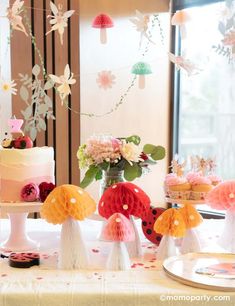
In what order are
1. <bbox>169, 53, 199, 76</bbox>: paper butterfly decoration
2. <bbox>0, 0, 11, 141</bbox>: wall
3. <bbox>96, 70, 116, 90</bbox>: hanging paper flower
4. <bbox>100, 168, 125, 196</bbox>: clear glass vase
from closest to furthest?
<bbox>100, 168, 125, 196</bbox>: clear glass vase < <bbox>169, 53, 199, 76</bbox>: paper butterfly decoration < <bbox>96, 70, 116, 90</bbox>: hanging paper flower < <bbox>0, 0, 11, 141</bbox>: wall

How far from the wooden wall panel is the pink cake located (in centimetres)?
166

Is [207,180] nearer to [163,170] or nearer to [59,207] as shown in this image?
[59,207]

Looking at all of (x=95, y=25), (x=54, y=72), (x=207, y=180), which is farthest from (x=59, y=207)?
(x=54, y=72)

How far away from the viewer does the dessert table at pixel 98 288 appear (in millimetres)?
1133

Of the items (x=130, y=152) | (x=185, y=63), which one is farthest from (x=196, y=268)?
(x=185, y=63)

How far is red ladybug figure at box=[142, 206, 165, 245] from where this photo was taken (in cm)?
152

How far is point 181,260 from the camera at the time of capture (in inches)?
53.1

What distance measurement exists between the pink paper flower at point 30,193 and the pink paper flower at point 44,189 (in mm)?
15

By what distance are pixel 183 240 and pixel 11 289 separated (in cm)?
57

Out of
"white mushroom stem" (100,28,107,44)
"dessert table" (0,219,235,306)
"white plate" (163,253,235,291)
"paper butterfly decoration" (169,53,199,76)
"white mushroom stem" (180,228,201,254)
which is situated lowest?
"dessert table" (0,219,235,306)

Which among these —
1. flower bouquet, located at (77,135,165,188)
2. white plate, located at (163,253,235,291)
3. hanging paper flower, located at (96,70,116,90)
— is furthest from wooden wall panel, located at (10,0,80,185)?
white plate, located at (163,253,235,291)

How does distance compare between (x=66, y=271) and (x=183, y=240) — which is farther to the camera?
(x=183, y=240)

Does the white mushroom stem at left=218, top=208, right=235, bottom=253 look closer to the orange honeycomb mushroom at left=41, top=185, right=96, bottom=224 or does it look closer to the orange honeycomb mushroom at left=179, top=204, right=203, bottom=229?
the orange honeycomb mushroom at left=179, top=204, right=203, bottom=229

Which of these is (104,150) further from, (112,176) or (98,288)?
A: (98,288)
